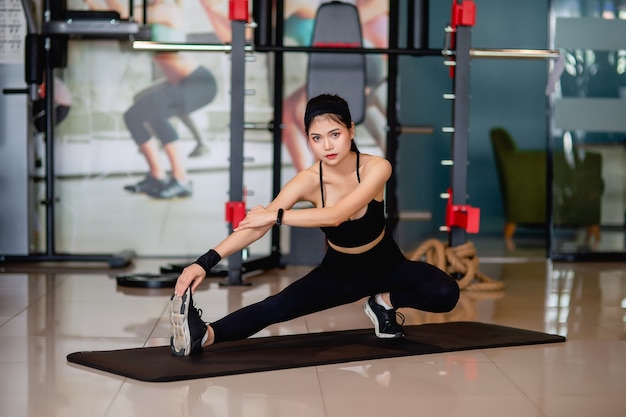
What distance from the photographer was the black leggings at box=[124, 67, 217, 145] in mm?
6289

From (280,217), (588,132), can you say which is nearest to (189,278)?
(280,217)

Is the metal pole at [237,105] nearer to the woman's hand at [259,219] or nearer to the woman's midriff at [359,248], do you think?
the woman's midriff at [359,248]

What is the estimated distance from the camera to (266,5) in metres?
5.30

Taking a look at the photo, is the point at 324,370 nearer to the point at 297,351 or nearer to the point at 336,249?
the point at 297,351

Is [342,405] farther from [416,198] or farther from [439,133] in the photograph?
[439,133]

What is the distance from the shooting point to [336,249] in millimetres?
3459

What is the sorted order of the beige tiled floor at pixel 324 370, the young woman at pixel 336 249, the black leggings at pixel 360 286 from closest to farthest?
1. the beige tiled floor at pixel 324 370
2. the young woman at pixel 336 249
3. the black leggings at pixel 360 286

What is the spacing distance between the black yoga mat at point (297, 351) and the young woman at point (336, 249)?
98 mm

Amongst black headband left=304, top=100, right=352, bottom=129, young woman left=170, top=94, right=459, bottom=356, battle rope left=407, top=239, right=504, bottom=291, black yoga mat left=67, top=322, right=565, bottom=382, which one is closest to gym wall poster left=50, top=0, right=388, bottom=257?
battle rope left=407, top=239, right=504, bottom=291

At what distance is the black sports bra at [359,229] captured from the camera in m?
3.39

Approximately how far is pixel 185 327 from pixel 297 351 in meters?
0.43

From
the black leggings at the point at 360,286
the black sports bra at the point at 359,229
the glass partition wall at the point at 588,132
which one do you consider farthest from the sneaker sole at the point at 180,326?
the glass partition wall at the point at 588,132

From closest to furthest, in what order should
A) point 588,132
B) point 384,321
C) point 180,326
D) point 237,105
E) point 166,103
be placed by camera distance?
point 180,326 < point 384,321 < point 237,105 < point 166,103 < point 588,132

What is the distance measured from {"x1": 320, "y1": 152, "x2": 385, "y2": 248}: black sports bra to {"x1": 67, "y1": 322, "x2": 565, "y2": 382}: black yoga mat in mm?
387
